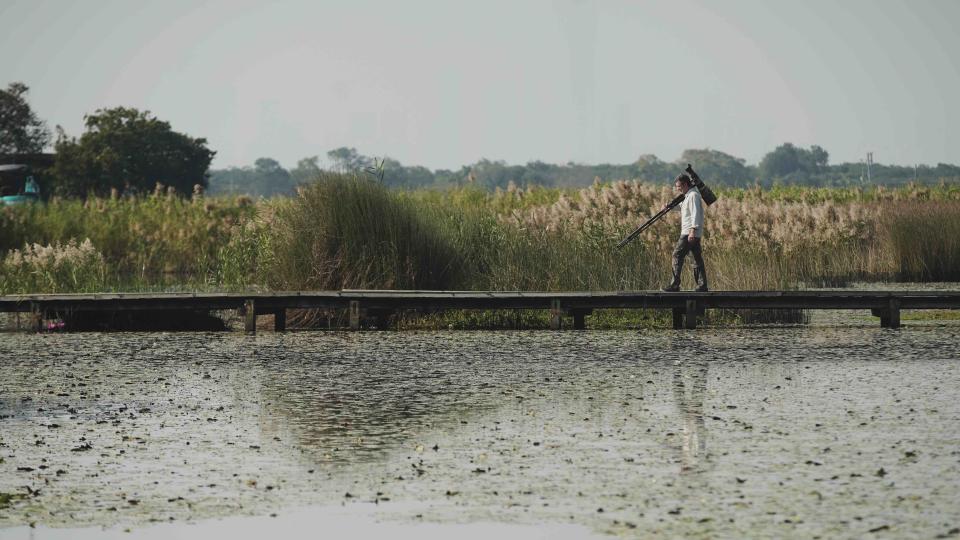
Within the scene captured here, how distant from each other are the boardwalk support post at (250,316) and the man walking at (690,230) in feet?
15.6

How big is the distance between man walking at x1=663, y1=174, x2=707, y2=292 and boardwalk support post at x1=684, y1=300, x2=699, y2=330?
7.8 inches

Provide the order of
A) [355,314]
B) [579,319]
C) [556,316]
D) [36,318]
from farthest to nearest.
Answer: [36,318], [579,319], [556,316], [355,314]

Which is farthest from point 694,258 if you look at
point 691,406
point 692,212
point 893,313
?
point 691,406

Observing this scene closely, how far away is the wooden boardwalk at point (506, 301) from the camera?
15719 mm

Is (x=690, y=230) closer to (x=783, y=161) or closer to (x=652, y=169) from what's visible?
(x=652, y=169)

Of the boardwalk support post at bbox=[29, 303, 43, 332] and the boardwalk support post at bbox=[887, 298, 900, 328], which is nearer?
the boardwalk support post at bbox=[887, 298, 900, 328]

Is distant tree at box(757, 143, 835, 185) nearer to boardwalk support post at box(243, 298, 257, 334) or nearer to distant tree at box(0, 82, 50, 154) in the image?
distant tree at box(0, 82, 50, 154)

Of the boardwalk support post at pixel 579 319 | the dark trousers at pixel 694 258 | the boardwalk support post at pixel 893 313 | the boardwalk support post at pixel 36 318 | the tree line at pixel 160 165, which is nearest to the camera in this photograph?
the dark trousers at pixel 694 258

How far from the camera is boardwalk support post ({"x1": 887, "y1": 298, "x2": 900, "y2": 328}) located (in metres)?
16.1

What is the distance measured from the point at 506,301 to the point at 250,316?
3024 millimetres

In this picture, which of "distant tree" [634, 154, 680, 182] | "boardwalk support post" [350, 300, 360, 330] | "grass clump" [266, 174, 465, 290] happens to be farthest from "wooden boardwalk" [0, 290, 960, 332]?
"distant tree" [634, 154, 680, 182]

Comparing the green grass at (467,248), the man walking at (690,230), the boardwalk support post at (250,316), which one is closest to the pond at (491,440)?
the man walking at (690,230)

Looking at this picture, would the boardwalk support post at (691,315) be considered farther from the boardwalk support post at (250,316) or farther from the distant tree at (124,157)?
the distant tree at (124,157)

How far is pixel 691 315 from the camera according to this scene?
631 inches
